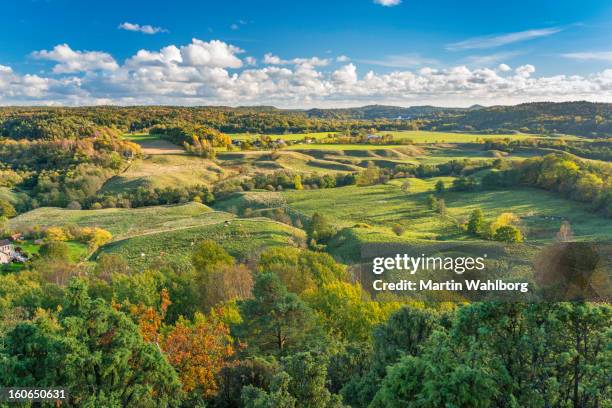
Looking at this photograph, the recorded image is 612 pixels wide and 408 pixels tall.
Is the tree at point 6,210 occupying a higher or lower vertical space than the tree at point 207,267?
lower

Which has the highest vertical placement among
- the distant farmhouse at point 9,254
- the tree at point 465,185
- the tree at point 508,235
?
the tree at point 465,185

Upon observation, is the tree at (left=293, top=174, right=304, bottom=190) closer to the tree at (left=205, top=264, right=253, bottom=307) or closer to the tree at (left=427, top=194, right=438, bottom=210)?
the tree at (left=427, top=194, right=438, bottom=210)

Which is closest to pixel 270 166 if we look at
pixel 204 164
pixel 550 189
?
pixel 204 164

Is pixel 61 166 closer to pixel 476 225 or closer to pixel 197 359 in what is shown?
pixel 476 225

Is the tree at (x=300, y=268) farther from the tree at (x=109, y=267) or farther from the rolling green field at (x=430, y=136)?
the rolling green field at (x=430, y=136)

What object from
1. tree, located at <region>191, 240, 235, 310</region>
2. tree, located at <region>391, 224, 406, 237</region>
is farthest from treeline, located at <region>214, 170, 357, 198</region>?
tree, located at <region>191, 240, 235, 310</region>

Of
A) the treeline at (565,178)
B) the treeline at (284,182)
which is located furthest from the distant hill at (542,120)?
the treeline at (284,182)
